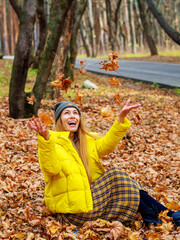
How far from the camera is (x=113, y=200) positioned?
3.18 metres

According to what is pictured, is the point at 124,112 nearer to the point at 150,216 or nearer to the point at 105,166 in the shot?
the point at 150,216

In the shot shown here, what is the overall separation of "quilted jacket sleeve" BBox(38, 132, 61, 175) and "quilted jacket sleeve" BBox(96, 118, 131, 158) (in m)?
0.71

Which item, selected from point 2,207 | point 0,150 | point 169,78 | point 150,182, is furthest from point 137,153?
point 169,78

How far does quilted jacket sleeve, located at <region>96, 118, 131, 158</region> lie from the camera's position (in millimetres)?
3225

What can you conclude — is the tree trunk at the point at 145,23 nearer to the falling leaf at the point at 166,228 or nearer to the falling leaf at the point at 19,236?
the falling leaf at the point at 166,228

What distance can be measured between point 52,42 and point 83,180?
461 centimetres

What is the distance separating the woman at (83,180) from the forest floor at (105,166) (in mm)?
134

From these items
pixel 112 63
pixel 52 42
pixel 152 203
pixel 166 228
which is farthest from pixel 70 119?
pixel 52 42

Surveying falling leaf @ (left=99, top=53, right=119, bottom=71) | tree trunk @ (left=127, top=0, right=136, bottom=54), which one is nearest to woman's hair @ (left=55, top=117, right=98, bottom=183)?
falling leaf @ (left=99, top=53, right=119, bottom=71)

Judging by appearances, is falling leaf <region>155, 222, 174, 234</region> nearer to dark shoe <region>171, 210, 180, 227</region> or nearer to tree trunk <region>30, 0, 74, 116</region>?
dark shoe <region>171, 210, 180, 227</region>

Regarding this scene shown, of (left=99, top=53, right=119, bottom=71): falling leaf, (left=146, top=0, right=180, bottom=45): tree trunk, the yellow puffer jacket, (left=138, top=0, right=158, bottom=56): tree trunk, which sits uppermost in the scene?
(left=138, top=0, right=158, bottom=56): tree trunk

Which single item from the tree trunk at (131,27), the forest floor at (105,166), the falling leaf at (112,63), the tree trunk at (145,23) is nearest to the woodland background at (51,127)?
the forest floor at (105,166)

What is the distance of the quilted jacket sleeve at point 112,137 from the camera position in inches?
127

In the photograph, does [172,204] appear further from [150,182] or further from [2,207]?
[2,207]
